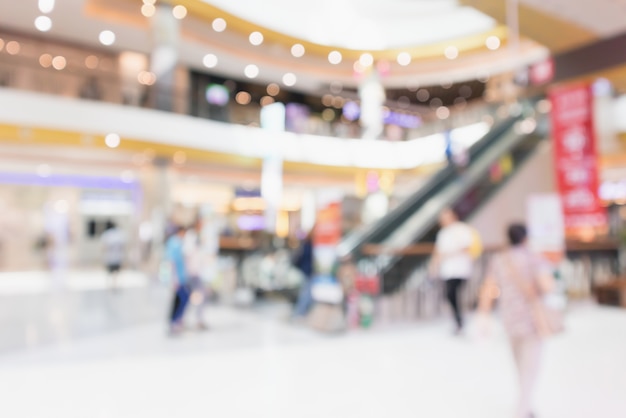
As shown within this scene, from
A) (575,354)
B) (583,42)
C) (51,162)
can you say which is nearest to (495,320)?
(575,354)

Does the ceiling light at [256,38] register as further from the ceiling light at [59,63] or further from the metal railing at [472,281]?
the metal railing at [472,281]

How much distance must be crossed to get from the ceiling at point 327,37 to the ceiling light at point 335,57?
0.76 feet

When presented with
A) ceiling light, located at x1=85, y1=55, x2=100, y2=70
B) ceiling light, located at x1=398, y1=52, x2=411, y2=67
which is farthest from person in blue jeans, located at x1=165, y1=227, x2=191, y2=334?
ceiling light, located at x1=398, y1=52, x2=411, y2=67

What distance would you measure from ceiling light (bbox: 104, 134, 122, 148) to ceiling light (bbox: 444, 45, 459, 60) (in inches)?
494

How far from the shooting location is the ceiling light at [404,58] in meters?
19.6

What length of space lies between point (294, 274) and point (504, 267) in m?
6.01

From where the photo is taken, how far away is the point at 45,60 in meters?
12.8

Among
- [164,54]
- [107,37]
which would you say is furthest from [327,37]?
[107,37]

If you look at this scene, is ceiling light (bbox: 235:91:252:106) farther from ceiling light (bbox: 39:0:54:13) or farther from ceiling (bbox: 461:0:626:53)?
ceiling (bbox: 461:0:626:53)

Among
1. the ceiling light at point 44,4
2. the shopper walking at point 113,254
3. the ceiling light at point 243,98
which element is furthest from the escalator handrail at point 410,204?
the ceiling light at point 243,98

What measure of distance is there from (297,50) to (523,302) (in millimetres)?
16281

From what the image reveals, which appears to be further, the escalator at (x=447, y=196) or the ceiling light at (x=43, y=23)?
the ceiling light at (x=43, y=23)

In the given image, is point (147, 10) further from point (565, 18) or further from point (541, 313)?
point (541, 313)

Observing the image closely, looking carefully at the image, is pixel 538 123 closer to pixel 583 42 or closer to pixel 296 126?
pixel 583 42
